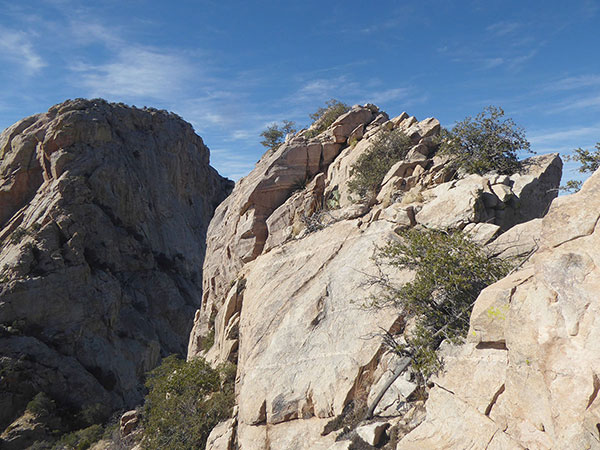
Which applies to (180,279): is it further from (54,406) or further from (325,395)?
(325,395)

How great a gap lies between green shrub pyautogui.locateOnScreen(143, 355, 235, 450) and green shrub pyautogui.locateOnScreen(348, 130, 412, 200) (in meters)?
9.36

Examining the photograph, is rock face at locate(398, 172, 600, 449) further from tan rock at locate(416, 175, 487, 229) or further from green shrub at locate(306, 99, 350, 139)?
green shrub at locate(306, 99, 350, 139)

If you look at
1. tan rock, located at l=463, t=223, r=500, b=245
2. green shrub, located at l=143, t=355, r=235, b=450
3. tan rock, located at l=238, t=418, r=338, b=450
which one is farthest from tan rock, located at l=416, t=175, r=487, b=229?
green shrub, located at l=143, t=355, r=235, b=450

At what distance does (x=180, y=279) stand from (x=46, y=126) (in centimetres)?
3198

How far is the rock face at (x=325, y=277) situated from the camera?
10359mm

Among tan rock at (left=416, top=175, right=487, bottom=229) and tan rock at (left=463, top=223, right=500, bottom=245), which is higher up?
tan rock at (left=416, top=175, right=487, bottom=229)

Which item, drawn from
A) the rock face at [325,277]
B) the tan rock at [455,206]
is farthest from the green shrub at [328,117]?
the tan rock at [455,206]

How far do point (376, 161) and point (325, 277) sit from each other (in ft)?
21.8

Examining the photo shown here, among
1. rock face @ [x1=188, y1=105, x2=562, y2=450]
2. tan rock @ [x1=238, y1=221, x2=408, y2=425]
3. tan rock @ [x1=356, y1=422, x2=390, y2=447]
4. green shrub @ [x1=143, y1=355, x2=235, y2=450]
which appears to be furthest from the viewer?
green shrub @ [x1=143, y1=355, x2=235, y2=450]

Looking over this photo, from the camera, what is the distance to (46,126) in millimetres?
64250

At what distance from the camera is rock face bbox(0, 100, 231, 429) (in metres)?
45.1

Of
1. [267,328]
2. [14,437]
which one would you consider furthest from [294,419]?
[14,437]

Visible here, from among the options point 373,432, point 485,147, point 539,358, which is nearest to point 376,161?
point 485,147

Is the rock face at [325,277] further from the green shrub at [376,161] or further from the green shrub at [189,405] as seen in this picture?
the green shrub at [189,405]
